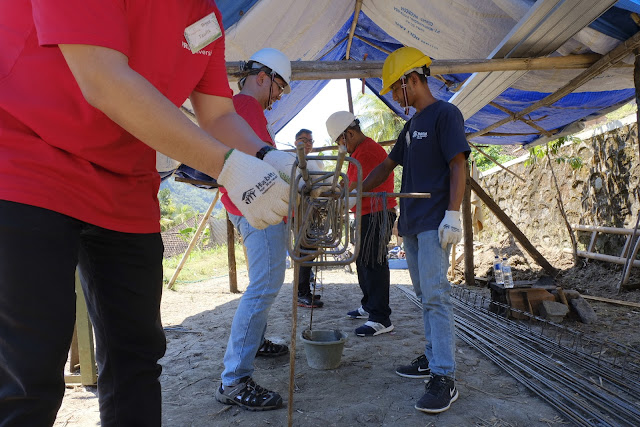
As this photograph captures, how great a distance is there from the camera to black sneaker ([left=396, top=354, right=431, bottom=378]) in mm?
2876

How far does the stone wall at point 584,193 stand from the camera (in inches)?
253

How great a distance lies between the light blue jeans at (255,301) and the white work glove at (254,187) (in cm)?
135

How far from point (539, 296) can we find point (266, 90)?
11.2ft

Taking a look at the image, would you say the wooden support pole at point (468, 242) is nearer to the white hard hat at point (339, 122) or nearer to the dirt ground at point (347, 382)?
the dirt ground at point (347, 382)

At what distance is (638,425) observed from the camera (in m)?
2.12

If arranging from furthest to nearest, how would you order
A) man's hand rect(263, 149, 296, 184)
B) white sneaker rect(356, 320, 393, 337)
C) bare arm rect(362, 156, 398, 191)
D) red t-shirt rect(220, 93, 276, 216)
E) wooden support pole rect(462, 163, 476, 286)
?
wooden support pole rect(462, 163, 476, 286)
white sneaker rect(356, 320, 393, 337)
bare arm rect(362, 156, 398, 191)
red t-shirt rect(220, 93, 276, 216)
man's hand rect(263, 149, 296, 184)

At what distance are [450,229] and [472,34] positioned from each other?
2.49m

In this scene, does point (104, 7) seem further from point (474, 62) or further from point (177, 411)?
point (474, 62)

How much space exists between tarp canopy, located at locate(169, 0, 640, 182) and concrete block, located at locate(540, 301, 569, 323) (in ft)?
7.10

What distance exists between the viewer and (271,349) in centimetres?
342

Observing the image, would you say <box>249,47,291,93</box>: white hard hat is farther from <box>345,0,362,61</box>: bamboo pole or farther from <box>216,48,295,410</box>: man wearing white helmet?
<box>345,0,362,61</box>: bamboo pole

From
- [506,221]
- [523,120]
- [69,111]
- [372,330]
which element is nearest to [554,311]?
[372,330]

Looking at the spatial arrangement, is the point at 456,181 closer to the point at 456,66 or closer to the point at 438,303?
the point at 438,303

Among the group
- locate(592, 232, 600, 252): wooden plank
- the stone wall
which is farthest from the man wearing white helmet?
→ locate(592, 232, 600, 252): wooden plank
